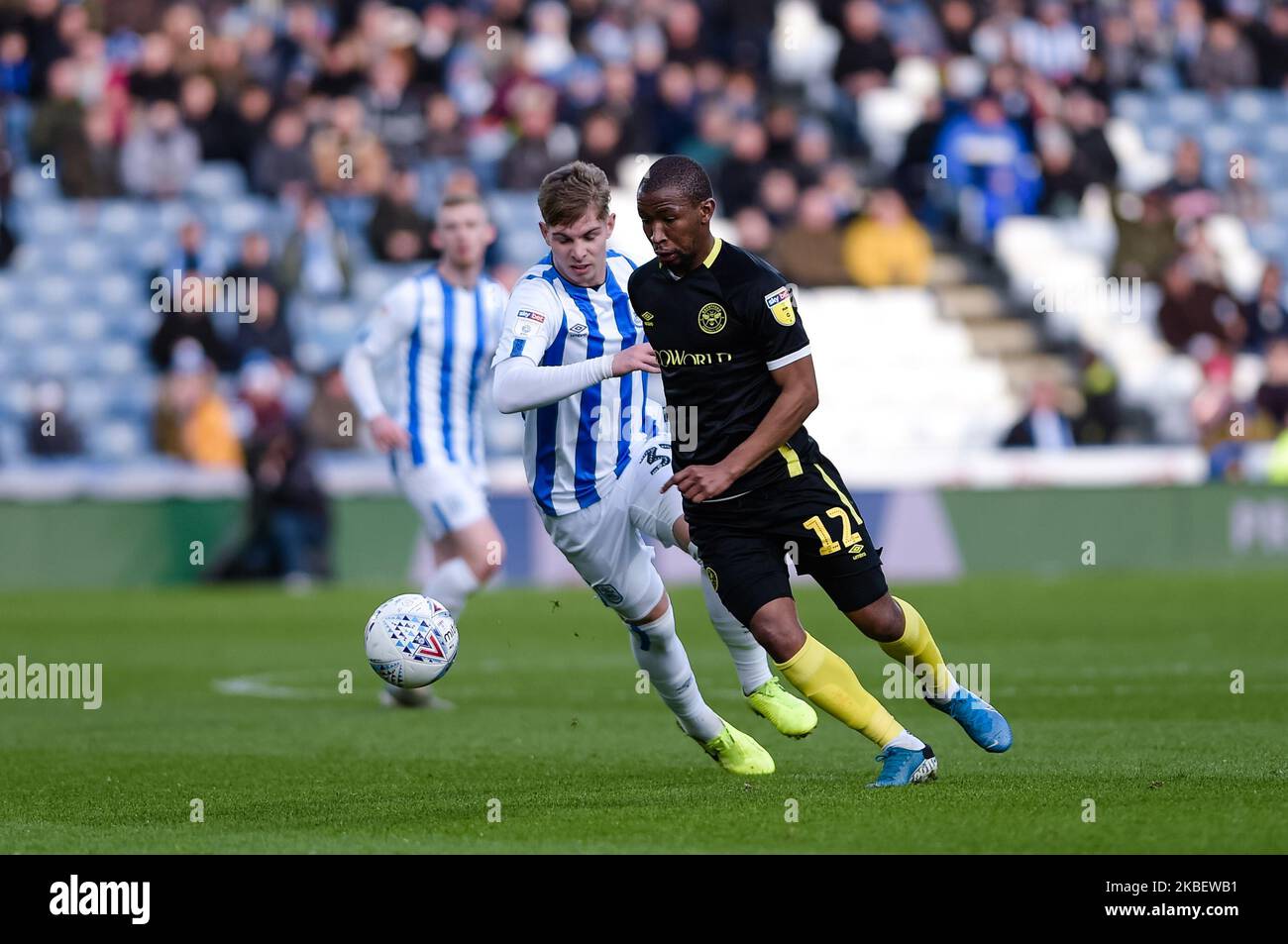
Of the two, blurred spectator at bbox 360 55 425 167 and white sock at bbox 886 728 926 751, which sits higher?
blurred spectator at bbox 360 55 425 167

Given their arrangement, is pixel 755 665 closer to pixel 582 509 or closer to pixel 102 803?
pixel 582 509

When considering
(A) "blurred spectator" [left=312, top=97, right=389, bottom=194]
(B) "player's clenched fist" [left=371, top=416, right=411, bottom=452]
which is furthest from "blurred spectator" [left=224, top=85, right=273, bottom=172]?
(B) "player's clenched fist" [left=371, top=416, right=411, bottom=452]

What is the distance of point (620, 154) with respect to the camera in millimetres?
25016

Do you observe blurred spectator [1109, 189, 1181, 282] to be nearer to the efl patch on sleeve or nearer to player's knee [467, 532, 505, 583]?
player's knee [467, 532, 505, 583]

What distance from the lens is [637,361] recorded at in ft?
26.3

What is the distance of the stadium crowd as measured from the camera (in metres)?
24.2

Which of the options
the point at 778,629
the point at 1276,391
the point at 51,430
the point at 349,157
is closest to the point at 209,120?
the point at 349,157

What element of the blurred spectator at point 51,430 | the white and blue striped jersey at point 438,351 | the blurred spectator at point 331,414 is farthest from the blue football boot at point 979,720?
the blurred spectator at point 51,430

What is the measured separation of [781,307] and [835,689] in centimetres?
142

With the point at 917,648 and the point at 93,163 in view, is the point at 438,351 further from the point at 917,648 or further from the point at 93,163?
the point at 93,163

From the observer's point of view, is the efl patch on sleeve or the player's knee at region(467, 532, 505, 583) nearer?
the efl patch on sleeve

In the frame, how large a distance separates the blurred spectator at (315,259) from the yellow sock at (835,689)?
55.4 feet

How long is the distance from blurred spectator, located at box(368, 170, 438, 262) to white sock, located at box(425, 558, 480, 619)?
12.4m
